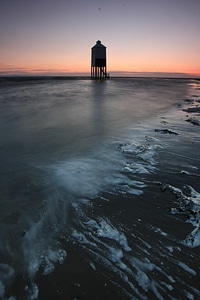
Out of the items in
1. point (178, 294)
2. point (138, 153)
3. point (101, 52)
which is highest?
point (101, 52)

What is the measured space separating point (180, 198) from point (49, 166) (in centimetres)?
279

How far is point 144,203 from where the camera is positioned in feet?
10.4

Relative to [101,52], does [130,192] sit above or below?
below

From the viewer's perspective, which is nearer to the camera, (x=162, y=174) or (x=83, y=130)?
(x=162, y=174)

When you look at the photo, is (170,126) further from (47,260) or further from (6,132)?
(47,260)

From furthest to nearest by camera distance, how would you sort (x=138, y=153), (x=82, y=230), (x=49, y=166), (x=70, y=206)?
(x=138, y=153) → (x=49, y=166) → (x=70, y=206) → (x=82, y=230)

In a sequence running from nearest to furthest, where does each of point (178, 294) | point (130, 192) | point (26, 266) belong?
point (178, 294) → point (26, 266) → point (130, 192)

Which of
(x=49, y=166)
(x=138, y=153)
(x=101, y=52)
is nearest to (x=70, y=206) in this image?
(x=49, y=166)

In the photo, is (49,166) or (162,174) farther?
(49,166)

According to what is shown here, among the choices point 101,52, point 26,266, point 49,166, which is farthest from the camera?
point 101,52

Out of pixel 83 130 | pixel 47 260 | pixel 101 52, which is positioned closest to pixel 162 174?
pixel 47 260

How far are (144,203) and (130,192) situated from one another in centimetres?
36

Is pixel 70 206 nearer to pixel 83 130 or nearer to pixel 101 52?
pixel 83 130

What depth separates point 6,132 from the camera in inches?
287
